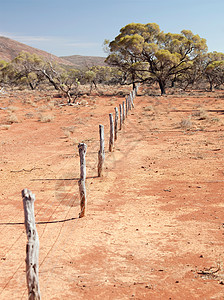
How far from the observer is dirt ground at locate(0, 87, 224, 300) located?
5.08 m

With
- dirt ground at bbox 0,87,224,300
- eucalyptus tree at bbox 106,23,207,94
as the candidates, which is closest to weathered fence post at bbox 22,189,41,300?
dirt ground at bbox 0,87,224,300

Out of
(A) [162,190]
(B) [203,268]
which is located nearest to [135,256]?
(B) [203,268]

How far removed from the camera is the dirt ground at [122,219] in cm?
508

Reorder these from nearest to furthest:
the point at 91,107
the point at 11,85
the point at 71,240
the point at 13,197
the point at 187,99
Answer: the point at 71,240 → the point at 13,197 → the point at 91,107 → the point at 187,99 → the point at 11,85

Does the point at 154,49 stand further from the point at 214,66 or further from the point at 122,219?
the point at 122,219

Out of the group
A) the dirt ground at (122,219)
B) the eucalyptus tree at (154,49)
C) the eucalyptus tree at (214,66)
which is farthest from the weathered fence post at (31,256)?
the eucalyptus tree at (214,66)

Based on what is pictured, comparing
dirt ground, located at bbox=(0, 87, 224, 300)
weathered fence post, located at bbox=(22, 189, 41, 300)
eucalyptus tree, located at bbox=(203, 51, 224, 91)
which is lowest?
dirt ground, located at bbox=(0, 87, 224, 300)

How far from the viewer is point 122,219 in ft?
25.0

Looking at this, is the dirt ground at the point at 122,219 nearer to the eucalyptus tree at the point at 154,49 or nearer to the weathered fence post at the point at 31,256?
the weathered fence post at the point at 31,256

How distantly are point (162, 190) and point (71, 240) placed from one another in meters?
3.99

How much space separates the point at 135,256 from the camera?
5930mm

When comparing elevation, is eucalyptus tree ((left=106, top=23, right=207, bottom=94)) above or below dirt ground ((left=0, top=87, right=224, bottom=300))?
above

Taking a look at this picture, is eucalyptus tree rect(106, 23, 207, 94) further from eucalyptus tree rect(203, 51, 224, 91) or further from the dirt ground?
the dirt ground

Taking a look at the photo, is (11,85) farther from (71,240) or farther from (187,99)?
(71,240)
